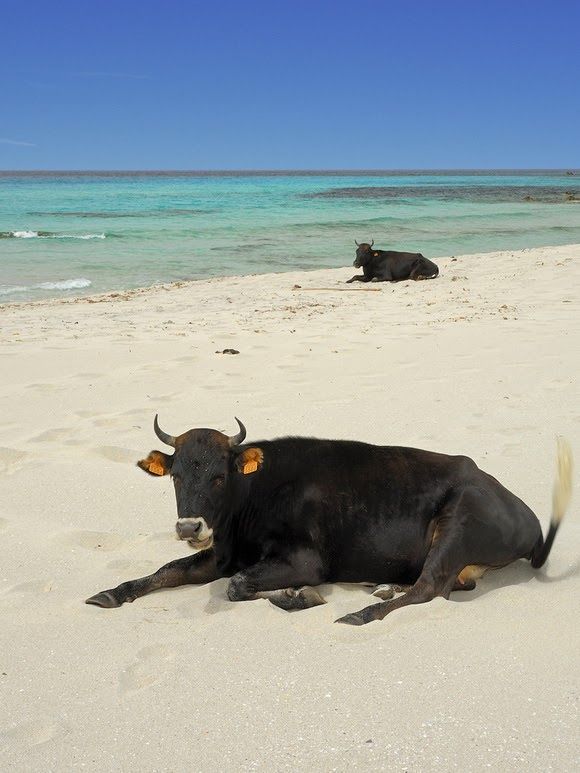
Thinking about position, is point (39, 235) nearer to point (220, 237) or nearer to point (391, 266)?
point (220, 237)

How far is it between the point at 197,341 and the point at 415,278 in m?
9.59

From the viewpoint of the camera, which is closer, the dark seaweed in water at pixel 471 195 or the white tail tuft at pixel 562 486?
the white tail tuft at pixel 562 486

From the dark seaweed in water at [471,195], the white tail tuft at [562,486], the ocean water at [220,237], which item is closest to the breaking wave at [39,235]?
the ocean water at [220,237]

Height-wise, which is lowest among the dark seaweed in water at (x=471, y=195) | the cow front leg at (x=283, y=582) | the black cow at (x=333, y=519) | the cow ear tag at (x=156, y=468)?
the cow front leg at (x=283, y=582)

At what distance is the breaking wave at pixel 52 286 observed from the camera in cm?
1966

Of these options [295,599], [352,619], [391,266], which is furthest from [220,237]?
[352,619]

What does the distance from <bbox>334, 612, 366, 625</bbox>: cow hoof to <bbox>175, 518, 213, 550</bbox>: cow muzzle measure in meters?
0.80

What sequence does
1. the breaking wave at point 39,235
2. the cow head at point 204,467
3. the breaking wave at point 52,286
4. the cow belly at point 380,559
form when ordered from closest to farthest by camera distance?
the cow head at point 204,467, the cow belly at point 380,559, the breaking wave at point 52,286, the breaking wave at point 39,235

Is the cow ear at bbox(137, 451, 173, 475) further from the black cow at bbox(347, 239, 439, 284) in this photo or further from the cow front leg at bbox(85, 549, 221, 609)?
the black cow at bbox(347, 239, 439, 284)

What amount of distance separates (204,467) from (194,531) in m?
0.46

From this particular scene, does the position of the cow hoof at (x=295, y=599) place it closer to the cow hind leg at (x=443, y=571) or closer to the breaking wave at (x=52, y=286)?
the cow hind leg at (x=443, y=571)

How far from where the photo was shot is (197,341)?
37.9 feet

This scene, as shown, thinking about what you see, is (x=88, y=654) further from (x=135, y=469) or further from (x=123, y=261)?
(x=123, y=261)

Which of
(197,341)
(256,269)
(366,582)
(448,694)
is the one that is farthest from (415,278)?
(448,694)
